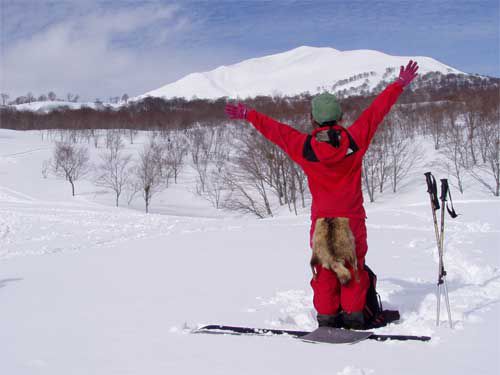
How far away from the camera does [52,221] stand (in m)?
22.9

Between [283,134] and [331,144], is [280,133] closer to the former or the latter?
[283,134]

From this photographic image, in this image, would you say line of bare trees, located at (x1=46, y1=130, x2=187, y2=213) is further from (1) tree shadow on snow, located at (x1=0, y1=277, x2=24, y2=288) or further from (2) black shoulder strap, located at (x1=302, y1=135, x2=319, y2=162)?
(2) black shoulder strap, located at (x1=302, y1=135, x2=319, y2=162)

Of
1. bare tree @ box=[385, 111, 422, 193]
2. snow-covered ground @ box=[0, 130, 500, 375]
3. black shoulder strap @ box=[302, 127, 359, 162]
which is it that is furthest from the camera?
bare tree @ box=[385, 111, 422, 193]

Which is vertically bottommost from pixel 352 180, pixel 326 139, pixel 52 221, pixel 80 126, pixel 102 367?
pixel 52 221

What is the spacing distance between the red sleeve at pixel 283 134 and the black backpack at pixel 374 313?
1176 millimetres

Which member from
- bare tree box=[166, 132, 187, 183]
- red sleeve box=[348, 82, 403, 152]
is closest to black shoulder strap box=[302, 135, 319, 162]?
red sleeve box=[348, 82, 403, 152]

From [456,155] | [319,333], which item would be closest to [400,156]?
[456,155]

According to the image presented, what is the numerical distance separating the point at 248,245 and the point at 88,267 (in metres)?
3.17

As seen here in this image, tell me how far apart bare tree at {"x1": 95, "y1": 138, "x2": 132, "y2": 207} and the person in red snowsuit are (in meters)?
45.2

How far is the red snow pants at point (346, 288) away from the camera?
3701 millimetres

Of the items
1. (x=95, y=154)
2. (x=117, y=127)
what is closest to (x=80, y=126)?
(x=117, y=127)

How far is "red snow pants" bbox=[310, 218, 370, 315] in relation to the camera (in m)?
3.70

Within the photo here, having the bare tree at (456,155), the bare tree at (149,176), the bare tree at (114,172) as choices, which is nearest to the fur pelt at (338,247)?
the bare tree at (456,155)

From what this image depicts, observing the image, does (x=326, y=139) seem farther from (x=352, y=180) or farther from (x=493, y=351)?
(x=493, y=351)
